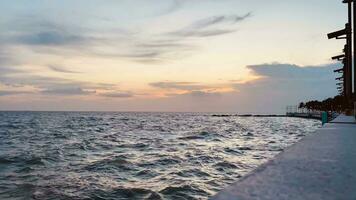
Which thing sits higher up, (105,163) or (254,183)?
(254,183)

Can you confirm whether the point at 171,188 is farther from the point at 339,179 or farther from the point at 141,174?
the point at 339,179

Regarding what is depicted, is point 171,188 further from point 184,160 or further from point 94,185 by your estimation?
point 184,160

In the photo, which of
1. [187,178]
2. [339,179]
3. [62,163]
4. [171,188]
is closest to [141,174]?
[187,178]

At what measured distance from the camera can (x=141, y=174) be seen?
1514 centimetres

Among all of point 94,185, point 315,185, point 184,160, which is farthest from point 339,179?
point 184,160

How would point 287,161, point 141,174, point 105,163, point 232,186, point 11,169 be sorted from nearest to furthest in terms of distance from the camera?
1. point 232,186
2. point 287,161
3. point 141,174
4. point 11,169
5. point 105,163

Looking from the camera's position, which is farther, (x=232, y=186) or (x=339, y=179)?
(x=339, y=179)

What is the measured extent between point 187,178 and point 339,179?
34.3ft

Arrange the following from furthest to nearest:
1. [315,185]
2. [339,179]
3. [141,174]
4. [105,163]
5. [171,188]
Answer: [105,163], [141,174], [171,188], [339,179], [315,185]

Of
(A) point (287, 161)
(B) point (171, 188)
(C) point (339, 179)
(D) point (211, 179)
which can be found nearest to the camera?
(C) point (339, 179)

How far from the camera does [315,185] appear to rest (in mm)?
3586

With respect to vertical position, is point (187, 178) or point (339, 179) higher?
point (339, 179)

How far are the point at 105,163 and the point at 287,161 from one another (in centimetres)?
1401

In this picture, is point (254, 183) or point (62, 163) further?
point (62, 163)
